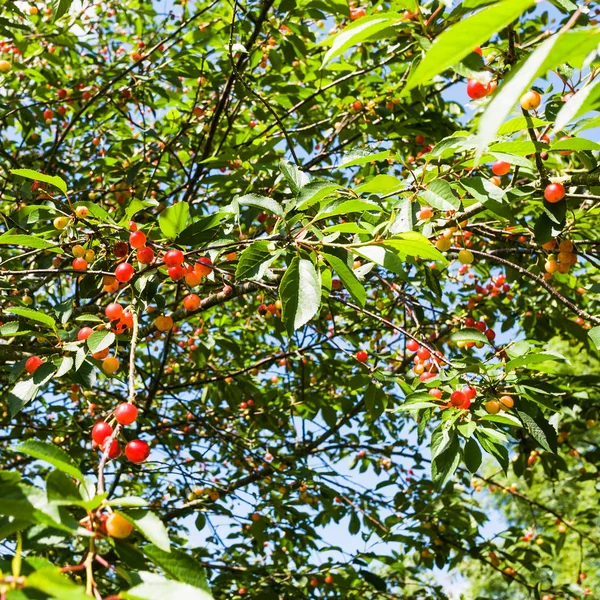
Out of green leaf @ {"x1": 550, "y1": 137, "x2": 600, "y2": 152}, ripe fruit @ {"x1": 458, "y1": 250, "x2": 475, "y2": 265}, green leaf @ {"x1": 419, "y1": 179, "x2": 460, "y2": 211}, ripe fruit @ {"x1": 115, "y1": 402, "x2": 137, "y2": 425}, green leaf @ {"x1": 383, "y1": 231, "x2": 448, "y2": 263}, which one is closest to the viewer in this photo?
ripe fruit @ {"x1": 115, "y1": 402, "x2": 137, "y2": 425}

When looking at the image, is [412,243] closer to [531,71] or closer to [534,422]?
[531,71]

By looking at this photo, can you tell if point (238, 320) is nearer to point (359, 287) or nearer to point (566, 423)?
point (566, 423)

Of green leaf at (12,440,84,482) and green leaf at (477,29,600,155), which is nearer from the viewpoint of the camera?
green leaf at (477,29,600,155)

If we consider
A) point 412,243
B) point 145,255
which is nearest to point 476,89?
point 412,243

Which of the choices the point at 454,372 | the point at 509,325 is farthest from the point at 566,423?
the point at 454,372

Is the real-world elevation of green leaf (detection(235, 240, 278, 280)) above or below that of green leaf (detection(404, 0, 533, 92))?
below

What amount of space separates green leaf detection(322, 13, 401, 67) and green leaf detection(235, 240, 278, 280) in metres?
0.59

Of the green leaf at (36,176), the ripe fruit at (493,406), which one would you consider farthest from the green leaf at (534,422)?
the green leaf at (36,176)

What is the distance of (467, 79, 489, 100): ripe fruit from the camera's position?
167 centimetres

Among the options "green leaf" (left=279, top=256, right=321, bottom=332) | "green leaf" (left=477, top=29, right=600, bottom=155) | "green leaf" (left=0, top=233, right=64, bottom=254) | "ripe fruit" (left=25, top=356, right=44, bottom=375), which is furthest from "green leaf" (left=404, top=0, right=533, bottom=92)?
"ripe fruit" (left=25, top=356, right=44, bottom=375)

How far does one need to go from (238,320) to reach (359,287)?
3.00 meters

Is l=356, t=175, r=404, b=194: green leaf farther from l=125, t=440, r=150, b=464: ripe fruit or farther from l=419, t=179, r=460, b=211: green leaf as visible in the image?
l=125, t=440, r=150, b=464: ripe fruit

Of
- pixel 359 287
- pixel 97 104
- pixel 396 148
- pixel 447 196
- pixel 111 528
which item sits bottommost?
pixel 111 528

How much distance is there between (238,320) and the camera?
14.9 feet
